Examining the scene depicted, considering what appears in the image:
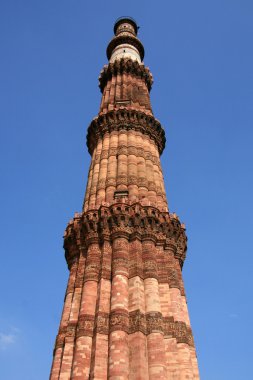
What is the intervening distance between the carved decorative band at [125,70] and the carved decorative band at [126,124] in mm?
5974

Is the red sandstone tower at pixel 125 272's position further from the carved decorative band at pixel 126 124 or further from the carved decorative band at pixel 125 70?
the carved decorative band at pixel 125 70

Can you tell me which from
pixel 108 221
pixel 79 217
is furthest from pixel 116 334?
pixel 79 217

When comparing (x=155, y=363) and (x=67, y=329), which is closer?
(x=155, y=363)

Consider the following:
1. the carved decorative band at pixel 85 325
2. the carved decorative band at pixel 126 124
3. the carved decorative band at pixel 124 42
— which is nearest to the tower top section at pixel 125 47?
the carved decorative band at pixel 124 42

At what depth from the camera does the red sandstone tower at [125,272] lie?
13.6m

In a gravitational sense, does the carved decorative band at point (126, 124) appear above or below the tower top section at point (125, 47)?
below

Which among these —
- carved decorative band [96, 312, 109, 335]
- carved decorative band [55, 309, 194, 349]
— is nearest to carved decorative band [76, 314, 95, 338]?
carved decorative band [55, 309, 194, 349]

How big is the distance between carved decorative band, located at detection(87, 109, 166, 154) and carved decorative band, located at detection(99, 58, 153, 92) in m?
5.97

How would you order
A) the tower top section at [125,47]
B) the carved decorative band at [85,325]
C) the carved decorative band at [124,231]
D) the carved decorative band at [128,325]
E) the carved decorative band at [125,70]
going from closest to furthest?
1. the carved decorative band at [128,325]
2. the carved decorative band at [85,325]
3. the carved decorative band at [124,231]
4. the carved decorative band at [125,70]
5. the tower top section at [125,47]

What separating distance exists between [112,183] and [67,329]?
733 centimetres

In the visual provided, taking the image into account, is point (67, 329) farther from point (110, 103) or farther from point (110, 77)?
point (110, 77)

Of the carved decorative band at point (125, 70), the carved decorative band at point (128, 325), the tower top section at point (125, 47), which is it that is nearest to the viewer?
the carved decorative band at point (128, 325)

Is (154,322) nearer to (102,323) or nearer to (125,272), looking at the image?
(102,323)

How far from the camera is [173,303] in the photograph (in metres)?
15.8
